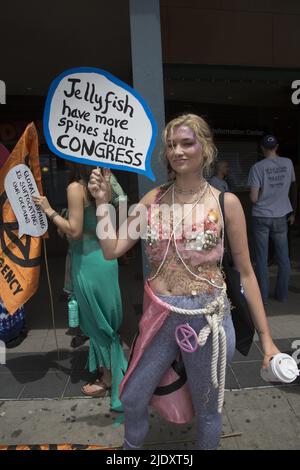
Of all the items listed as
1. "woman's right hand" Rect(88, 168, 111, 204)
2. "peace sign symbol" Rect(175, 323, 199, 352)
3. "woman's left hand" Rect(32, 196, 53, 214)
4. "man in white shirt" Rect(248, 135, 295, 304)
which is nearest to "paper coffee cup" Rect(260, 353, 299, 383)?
"peace sign symbol" Rect(175, 323, 199, 352)

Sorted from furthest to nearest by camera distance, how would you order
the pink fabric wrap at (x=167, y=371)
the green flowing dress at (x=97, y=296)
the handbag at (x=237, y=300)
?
the green flowing dress at (x=97, y=296), the handbag at (x=237, y=300), the pink fabric wrap at (x=167, y=371)

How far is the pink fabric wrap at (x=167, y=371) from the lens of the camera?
1735 millimetres

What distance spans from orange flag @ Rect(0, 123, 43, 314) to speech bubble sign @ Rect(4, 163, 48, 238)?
0.05 metres

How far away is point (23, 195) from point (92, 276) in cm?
74

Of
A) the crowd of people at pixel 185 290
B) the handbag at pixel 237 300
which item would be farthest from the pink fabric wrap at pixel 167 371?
the handbag at pixel 237 300

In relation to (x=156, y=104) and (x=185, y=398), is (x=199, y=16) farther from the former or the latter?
(x=185, y=398)

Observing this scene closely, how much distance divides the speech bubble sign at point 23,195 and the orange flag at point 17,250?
0.17 ft

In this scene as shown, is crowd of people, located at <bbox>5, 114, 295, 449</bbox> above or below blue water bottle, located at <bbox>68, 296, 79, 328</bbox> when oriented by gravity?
above

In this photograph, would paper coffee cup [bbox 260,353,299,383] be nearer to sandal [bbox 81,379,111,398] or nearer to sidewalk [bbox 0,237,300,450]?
sidewalk [bbox 0,237,300,450]

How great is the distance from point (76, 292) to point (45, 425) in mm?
869

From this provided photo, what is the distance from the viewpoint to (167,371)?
6.02 feet

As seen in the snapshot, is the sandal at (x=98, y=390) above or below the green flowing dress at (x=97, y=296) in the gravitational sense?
below

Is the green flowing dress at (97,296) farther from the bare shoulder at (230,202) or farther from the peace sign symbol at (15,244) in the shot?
the bare shoulder at (230,202)

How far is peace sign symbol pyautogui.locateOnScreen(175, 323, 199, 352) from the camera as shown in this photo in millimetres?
1688
